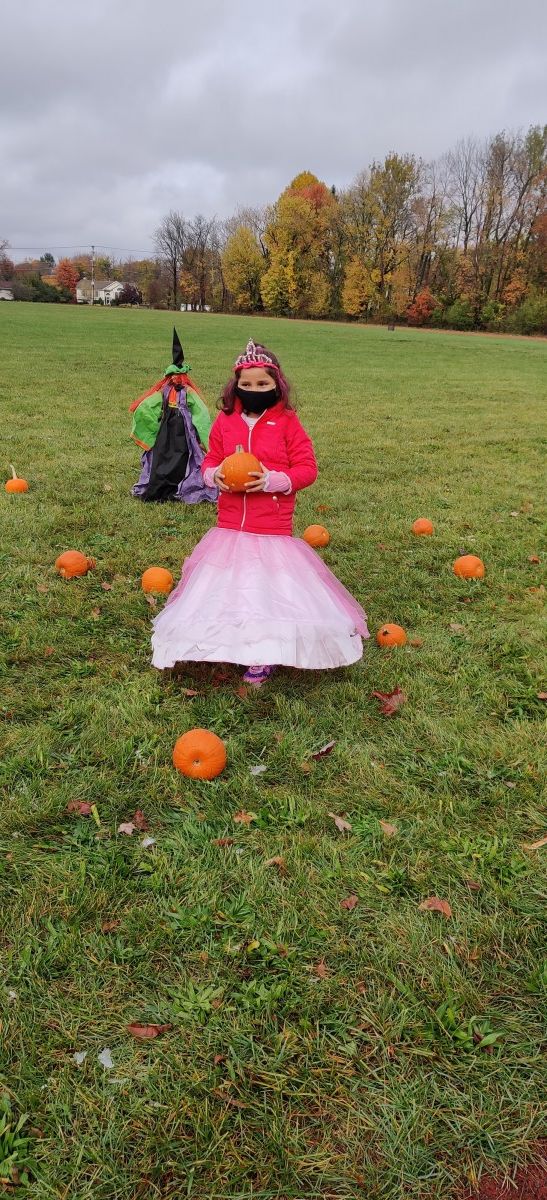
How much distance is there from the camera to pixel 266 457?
407 cm

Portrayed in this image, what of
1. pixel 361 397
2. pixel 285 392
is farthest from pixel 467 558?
pixel 361 397

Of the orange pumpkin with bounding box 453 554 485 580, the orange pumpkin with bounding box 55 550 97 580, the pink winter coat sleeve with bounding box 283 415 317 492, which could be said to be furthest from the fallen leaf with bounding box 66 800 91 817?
the orange pumpkin with bounding box 453 554 485 580

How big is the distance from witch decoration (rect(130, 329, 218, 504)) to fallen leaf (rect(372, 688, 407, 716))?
13.9 ft

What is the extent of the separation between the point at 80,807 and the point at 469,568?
3.91 meters

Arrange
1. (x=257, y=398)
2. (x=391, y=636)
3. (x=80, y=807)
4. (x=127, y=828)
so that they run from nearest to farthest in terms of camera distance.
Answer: (x=127, y=828), (x=80, y=807), (x=257, y=398), (x=391, y=636)

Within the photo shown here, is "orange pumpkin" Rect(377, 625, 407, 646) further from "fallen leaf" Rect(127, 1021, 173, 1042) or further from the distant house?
the distant house

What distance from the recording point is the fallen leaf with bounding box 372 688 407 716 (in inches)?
149

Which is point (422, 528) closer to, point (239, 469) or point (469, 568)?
point (469, 568)

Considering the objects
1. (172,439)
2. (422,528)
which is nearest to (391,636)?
(422,528)

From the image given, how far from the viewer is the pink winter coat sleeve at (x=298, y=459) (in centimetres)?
400

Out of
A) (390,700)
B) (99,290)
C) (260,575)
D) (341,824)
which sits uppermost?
(99,290)

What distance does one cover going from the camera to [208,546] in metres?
4.23

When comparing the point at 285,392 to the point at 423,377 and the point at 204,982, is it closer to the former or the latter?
the point at 204,982

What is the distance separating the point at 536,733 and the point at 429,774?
0.72 m
